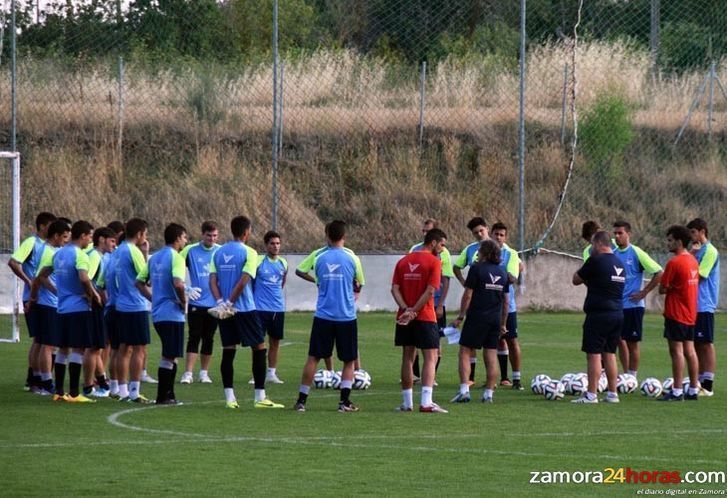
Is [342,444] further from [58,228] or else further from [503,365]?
[503,365]

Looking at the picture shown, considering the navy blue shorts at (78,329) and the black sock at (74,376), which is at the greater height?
the navy blue shorts at (78,329)

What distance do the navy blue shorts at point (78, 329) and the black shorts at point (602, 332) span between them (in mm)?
5570

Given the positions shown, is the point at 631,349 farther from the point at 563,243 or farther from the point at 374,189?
the point at 374,189

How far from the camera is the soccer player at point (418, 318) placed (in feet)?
48.1

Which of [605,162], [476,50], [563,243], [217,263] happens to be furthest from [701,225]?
[476,50]

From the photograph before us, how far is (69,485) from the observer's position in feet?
33.0

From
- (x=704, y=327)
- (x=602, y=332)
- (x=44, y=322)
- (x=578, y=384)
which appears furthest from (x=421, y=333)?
(x=44, y=322)

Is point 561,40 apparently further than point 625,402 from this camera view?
Yes

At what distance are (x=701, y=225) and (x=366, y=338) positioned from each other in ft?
30.7

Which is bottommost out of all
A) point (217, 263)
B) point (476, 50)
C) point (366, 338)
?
point (366, 338)

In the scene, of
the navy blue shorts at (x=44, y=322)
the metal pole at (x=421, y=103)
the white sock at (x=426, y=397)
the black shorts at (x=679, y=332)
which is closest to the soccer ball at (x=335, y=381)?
the white sock at (x=426, y=397)

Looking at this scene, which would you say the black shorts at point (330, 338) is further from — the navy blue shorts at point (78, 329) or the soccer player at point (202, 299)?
the soccer player at point (202, 299)

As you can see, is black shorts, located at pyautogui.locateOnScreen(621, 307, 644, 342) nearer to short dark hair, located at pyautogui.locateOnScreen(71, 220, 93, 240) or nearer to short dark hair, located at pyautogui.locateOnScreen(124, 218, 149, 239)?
short dark hair, located at pyautogui.locateOnScreen(124, 218, 149, 239)

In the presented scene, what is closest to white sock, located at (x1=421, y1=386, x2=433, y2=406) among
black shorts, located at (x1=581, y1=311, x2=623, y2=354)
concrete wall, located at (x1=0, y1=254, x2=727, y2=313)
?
black shorts, located at (x1=581, y1=311, x2=623, y2=354)
